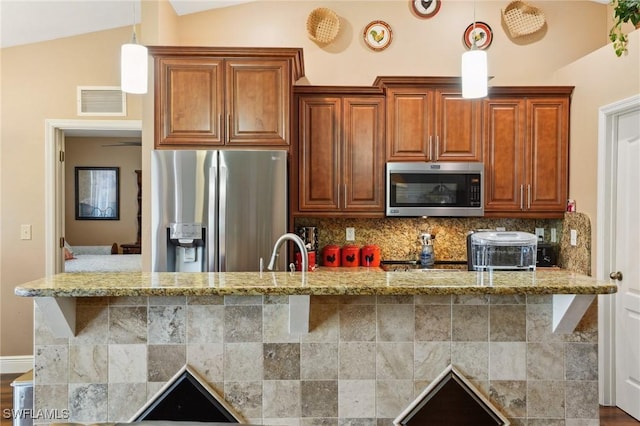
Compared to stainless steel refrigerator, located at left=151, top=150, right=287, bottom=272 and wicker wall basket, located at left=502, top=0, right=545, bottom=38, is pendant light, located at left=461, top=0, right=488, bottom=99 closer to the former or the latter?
stainless steel refrigerator, located at left=151, top=150, right=287, bottom=272

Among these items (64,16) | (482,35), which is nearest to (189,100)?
(64,16)

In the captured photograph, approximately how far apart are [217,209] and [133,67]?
1269 millimetres

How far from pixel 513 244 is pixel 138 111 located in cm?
333

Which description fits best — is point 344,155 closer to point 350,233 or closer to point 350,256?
point 350,233

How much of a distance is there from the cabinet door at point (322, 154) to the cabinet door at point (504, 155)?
47.8 inches

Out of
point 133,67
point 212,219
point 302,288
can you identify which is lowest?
point 302,288

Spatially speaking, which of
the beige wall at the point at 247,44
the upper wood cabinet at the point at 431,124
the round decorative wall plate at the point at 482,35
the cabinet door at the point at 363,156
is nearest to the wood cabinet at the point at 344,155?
the cabinet door at the point at 363,156

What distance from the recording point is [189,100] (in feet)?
11.2

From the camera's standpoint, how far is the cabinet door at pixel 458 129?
12.7 feet

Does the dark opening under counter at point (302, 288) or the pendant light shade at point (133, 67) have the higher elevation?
the pendant light shade at point (133, 67)

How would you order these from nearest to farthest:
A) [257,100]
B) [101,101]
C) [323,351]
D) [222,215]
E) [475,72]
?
1. [323,351]
2. [475,72]
3. [222,215]
4. [257,100]
5. [101,101]

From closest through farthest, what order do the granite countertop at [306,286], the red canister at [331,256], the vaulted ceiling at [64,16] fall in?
the granite countertop at [306,286]
the vaulted ceiling at [64,16]
the red canister at [331,256]

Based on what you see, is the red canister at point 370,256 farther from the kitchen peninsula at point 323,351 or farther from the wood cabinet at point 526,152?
the kitchen peninsula at point 323,351

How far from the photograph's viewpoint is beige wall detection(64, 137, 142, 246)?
786 cm
